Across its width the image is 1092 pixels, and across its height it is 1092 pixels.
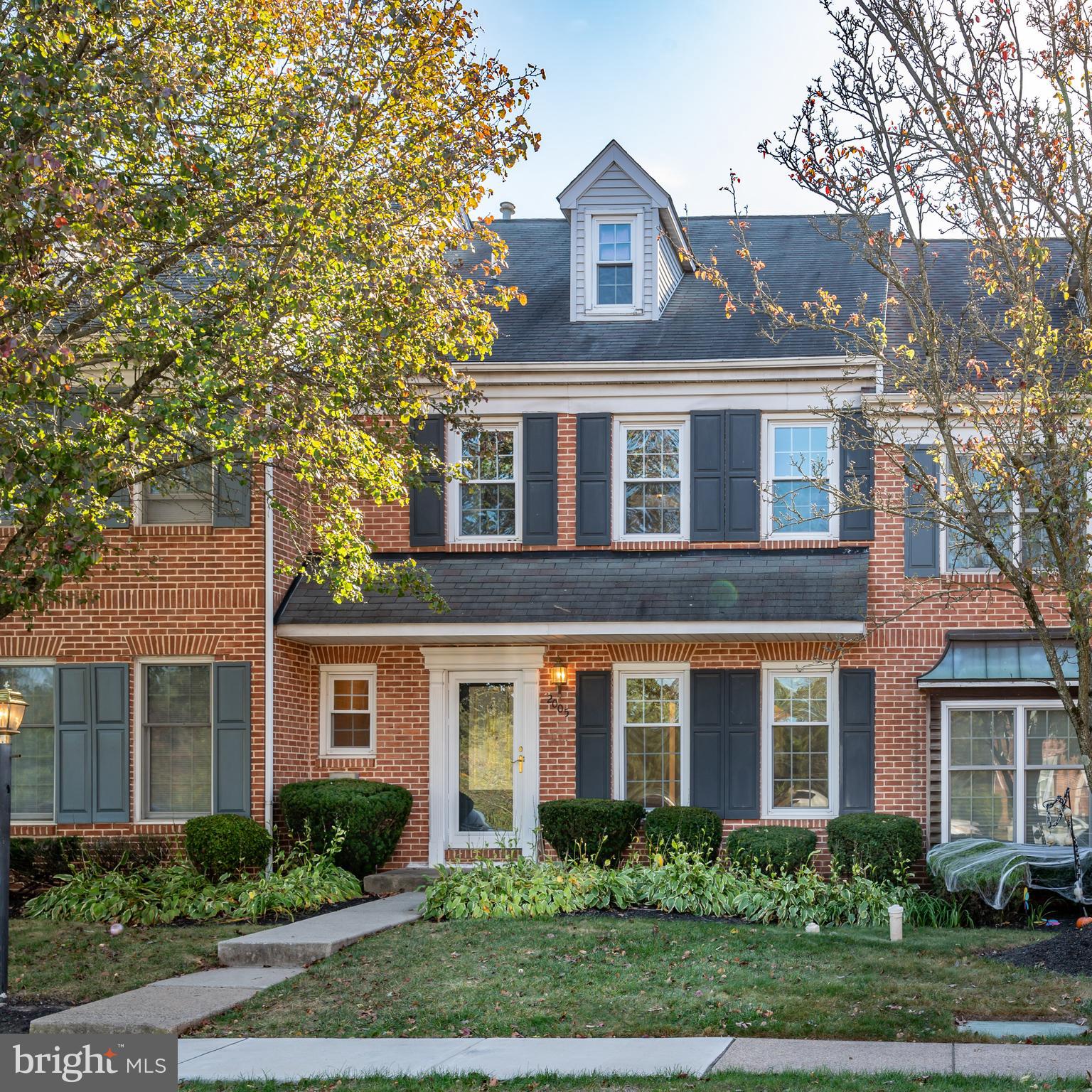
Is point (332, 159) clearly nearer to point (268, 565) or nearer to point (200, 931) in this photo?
point (268, 565)

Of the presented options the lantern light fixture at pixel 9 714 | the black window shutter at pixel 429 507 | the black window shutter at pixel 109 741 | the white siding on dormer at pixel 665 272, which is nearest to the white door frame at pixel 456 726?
the black window shutter at pixel 429 507

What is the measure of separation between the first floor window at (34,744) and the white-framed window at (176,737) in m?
1.06

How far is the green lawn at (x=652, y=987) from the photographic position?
8.80 metres

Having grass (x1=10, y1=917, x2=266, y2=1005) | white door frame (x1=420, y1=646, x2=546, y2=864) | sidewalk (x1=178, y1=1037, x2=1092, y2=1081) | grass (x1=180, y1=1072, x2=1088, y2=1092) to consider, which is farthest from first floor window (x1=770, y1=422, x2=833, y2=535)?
grass (x1=180, y1=1072, x2=1088, y2=1092)

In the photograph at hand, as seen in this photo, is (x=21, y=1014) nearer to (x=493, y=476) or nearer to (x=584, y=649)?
(x=584, y=649)

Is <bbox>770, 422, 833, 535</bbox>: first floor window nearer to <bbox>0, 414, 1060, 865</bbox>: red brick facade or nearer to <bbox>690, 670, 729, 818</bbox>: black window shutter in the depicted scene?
<bbox>0, 414, 1060, 865</bbox>: red brick facade

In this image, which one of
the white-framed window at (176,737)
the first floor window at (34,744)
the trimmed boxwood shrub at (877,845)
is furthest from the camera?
the first floor window at (34,744)

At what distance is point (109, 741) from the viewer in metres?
15.5

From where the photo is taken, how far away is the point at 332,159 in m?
11.5

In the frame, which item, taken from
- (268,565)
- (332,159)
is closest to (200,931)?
(268,565)

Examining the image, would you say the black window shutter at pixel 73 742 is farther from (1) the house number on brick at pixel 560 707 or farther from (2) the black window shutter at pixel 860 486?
(2) the black window shutter at pixel 860 486

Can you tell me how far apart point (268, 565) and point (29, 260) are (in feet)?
19.1

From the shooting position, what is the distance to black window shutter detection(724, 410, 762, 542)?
53.2ft

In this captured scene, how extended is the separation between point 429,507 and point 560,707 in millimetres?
2823
